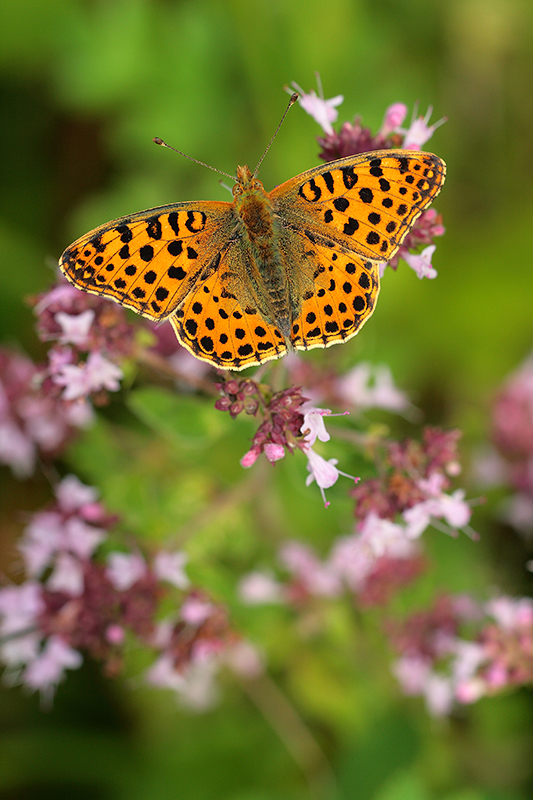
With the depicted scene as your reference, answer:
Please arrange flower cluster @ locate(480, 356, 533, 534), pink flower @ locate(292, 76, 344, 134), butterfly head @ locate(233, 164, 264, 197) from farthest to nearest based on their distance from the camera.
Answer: flower cluster @ locate(480, 356, 533, 534)
butterfly head @ locate(233, 164, 264, 197)
pink flower @ locate(292, 76, 344, 134)

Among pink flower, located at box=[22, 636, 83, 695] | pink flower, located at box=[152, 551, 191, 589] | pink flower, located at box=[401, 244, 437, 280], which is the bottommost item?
pink flower, located at box=[22, 636, 83, 695]

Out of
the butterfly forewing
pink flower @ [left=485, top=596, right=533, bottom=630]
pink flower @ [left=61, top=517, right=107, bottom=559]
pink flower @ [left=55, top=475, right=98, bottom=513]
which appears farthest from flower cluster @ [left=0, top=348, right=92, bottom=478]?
pink flower @ [left=485, top=596, right=533, bottom=630]

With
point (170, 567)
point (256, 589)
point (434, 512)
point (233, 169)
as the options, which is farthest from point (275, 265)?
point (233, 169)

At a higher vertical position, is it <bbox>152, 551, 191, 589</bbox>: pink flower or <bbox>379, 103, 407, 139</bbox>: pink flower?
<bbox>379, 103, 407, 139</bbox>: pink flower

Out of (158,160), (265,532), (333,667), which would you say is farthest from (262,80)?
(333,667)

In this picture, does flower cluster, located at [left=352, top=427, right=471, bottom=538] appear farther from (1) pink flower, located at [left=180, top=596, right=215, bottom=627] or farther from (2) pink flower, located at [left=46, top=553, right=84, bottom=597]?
(2) pink flower, located at [left=46, top=553, right=84, bottom=597]

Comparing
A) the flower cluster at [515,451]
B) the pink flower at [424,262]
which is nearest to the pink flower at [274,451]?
the pink flower at [424,262]
